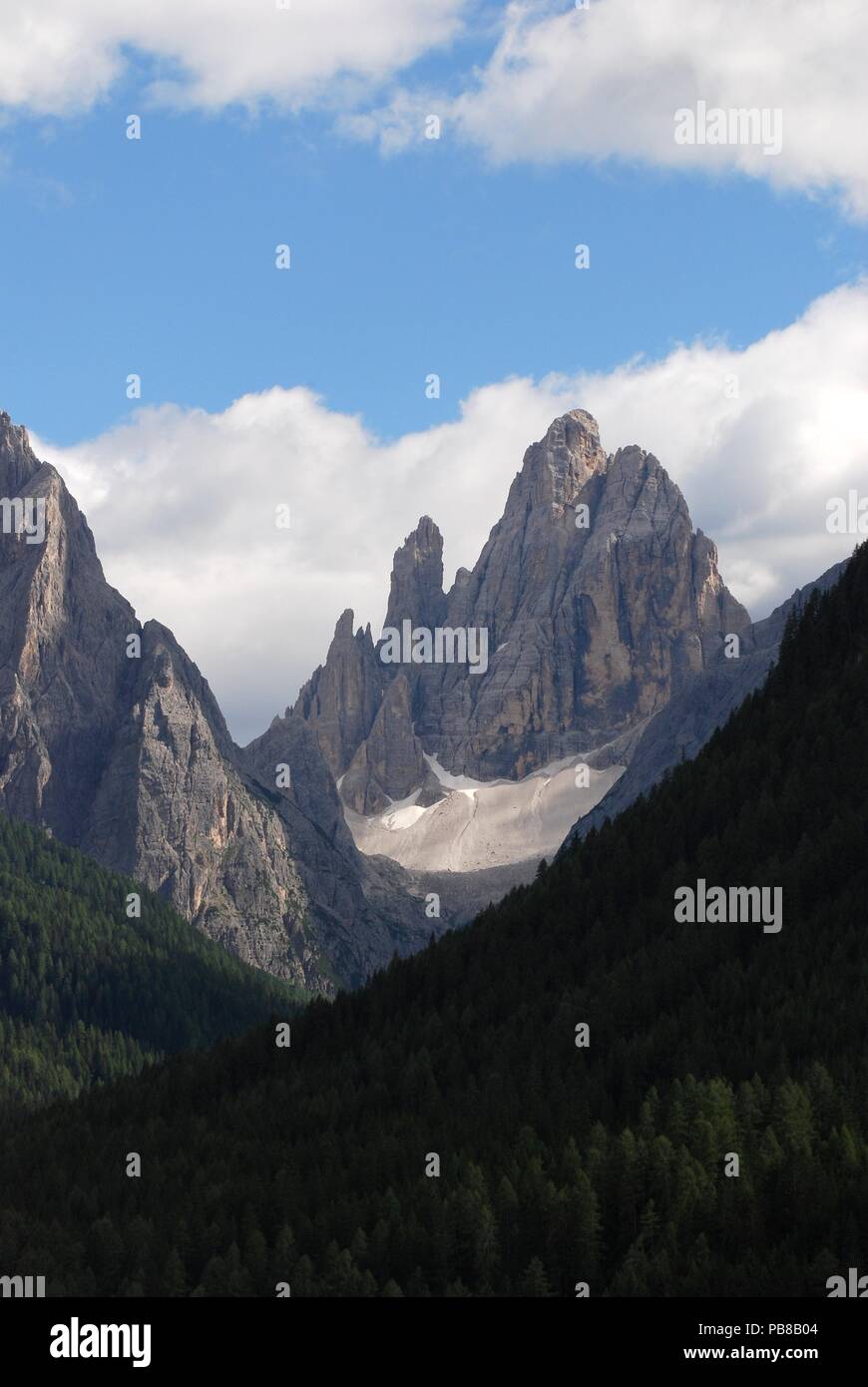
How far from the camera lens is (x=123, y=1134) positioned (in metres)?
185

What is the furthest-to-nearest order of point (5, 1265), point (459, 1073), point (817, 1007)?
point (459, 1073) < point (817, 1007) < point (5, 1265)

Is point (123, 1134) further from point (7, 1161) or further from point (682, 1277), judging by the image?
point (682, 1277)

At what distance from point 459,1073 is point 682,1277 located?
53843 millimetres

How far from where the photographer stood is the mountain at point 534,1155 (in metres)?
139

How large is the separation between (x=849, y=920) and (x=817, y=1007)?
20.7 m

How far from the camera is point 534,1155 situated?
507 ft

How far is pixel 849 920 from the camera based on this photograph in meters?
191

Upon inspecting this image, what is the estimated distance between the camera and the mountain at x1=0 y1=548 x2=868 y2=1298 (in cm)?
13900

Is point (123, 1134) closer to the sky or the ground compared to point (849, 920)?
closer to the ground

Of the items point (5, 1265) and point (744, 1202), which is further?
point (5, 1265)
